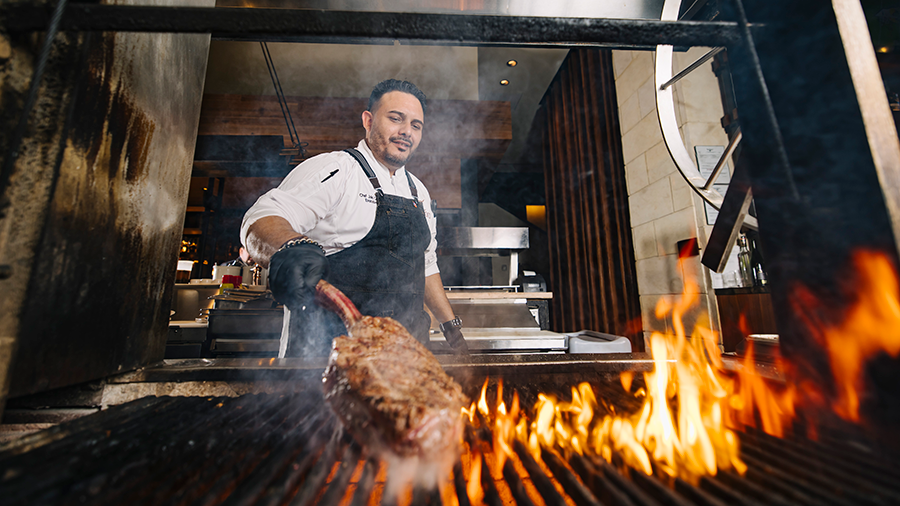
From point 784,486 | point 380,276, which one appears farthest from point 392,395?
point 380,276

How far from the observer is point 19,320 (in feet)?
2.44

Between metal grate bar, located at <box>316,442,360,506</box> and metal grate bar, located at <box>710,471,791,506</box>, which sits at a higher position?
metal grate bar, located at <box>710,471,791,506</box>

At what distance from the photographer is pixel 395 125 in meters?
2.29

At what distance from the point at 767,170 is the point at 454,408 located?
2.78 ft

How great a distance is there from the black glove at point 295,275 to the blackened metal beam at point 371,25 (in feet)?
2.12

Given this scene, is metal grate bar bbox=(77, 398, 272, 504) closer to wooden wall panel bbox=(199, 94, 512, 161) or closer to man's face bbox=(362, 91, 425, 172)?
man's face bbox=(362, 91, 425, 172)

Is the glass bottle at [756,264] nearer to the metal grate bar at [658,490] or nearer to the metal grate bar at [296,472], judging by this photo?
the metal grate bar at [658,490]

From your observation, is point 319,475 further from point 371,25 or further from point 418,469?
point 371,25

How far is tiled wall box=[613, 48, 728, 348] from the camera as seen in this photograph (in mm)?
2980

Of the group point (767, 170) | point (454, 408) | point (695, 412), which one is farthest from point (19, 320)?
point (767, 170)

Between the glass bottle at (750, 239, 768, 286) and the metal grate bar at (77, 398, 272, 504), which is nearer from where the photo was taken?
the metal grate bar at (77, 398, 272, 504)

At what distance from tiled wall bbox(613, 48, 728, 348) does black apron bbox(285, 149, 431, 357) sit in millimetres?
2189

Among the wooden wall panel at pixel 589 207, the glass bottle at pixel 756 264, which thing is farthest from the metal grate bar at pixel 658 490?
the wooden wall panel at pixel 589 207

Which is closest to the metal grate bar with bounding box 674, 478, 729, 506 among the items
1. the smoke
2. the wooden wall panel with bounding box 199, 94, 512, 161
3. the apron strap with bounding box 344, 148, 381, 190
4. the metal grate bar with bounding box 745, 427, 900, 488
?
the metal grate bar with bounding box 745, 427, 900, 488
